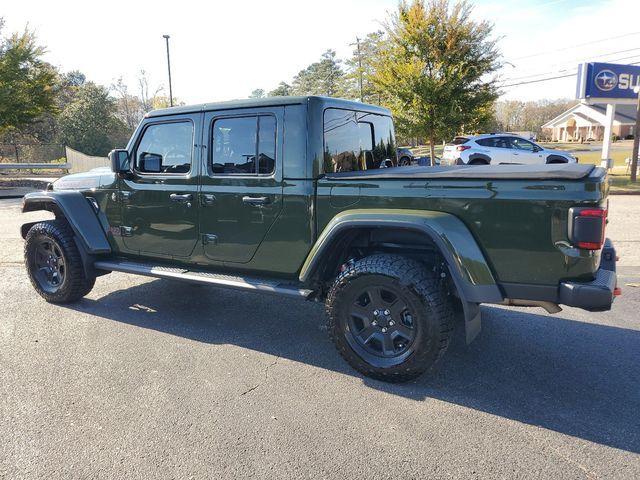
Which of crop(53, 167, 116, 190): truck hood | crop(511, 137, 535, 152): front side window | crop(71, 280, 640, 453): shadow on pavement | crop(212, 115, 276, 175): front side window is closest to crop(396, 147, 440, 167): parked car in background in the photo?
crop(212, 115, 276, 175): front side window

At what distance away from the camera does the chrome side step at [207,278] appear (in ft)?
11.7

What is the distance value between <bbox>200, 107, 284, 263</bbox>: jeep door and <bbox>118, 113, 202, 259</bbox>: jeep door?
153mm

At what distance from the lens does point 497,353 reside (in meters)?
3.72

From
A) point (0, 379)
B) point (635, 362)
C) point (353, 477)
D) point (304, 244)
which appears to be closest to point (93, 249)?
point (0, 379)

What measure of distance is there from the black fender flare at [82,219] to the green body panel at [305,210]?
86 millimetres

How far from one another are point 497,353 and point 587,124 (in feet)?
267

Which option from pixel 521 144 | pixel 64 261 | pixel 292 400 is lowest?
pixel 292 400

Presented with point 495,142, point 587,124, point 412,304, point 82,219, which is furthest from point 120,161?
point 587,124

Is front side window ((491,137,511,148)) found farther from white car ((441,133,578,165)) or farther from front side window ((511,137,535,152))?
front side window ((511,137,535,152))

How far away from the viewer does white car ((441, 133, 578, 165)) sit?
1711 centimetres

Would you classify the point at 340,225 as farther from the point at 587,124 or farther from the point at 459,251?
the point at 587,124

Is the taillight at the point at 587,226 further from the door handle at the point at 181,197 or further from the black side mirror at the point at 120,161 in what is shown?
the black side mirror at the point at 120,161

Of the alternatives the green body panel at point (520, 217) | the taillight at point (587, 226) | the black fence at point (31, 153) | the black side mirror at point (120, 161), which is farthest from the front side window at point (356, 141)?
the black fence at point (31, 153)

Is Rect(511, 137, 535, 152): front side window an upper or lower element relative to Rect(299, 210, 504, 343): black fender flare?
upper
